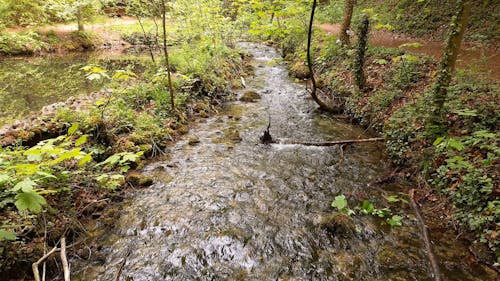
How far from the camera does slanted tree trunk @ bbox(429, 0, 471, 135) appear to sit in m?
4.88

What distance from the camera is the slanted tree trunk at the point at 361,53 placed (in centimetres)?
835

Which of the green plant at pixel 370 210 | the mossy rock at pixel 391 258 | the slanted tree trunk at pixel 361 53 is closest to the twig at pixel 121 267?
the green plant at pixel 370 210

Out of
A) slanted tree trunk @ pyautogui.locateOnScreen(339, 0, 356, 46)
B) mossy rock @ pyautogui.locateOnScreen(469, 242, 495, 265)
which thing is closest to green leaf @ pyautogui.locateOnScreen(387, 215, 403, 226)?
mossy rock @ pyautogui.locateOnScreen(469, 242, 495, 265)

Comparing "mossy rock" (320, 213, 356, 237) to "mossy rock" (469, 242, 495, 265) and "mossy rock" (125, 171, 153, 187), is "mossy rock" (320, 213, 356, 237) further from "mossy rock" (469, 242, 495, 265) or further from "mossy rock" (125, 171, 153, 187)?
"mossy rock" (125, 171, 153, 187)

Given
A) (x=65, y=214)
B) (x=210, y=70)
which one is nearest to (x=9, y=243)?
(x=65, y=214)

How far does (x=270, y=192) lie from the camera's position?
18.2 ft

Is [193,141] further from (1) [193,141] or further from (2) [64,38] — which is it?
(2) [64,38]

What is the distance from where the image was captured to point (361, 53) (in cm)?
866

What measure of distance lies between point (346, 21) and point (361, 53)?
3.63 m

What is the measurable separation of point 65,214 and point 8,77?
1232cm

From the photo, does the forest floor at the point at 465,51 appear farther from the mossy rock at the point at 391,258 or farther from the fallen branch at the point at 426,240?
the mossy rock at the point at 391,258

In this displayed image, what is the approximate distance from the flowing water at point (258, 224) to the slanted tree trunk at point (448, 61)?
1.52 m

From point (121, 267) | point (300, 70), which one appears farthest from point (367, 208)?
point (300, 70)

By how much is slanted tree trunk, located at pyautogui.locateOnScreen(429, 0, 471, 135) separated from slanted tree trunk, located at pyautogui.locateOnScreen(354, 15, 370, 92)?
3.46 m
